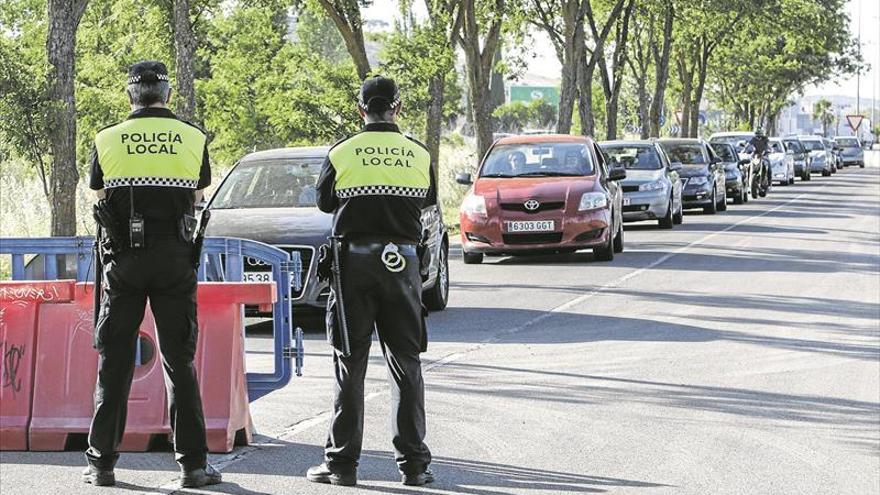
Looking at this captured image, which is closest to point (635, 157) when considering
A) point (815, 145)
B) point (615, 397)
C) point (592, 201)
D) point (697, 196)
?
point (697, 196)

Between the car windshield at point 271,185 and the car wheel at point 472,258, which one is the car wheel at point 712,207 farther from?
the car windshield at point 271,185

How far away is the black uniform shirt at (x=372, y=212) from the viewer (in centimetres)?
787

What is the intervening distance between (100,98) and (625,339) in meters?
22.3

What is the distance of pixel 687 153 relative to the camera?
124 ft

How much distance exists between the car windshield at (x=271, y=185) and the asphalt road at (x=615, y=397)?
1.11 m

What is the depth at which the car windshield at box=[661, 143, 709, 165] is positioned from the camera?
3741 centimetres

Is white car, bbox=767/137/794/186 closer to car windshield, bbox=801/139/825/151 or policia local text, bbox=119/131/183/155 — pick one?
car windshield, bbox=801/139/825/151

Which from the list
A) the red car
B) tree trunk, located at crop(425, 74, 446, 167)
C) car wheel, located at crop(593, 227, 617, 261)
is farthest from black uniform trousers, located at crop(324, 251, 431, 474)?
tree trunk, located at crop(425, 74, 446, 167)

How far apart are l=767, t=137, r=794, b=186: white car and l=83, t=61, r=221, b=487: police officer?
51.7 meters

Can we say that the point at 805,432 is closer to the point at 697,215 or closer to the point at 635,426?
the point at 635,426

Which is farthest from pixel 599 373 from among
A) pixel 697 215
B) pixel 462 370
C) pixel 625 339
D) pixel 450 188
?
pixel 450 188

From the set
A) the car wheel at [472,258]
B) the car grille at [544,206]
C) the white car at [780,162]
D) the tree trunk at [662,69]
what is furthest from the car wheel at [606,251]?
the white car at [780,162]

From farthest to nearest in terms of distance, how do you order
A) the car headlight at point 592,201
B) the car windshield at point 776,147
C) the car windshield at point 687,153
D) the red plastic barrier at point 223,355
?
1. the car windshield at point 776,147
2. the car windshield at point 687,153
3. the car headlight at point 592,201
4. the red plastic barrier at point 223,355

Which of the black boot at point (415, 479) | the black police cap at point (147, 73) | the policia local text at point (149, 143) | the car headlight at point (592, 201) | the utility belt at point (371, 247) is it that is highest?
the black police cap at point (147, 73)
